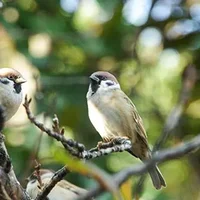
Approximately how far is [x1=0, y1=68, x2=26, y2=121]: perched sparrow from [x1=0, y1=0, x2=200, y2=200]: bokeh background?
3.04 ft

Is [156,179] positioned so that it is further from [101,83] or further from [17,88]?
[17,88]

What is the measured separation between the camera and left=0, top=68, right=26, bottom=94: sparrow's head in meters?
3.20

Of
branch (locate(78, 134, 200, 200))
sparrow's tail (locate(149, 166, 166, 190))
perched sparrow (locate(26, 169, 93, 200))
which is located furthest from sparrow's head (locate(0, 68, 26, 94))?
branch (locate(78, 134, 200, 200))

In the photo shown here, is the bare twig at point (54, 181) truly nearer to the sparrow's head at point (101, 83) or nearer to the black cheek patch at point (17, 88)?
the black cheek patch at point (17, 88)

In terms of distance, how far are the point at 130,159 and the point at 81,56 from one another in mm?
927

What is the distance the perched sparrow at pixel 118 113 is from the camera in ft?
12.1

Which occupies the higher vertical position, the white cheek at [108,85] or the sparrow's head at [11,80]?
the sparrow's head at [11,80]

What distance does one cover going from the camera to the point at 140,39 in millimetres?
5219

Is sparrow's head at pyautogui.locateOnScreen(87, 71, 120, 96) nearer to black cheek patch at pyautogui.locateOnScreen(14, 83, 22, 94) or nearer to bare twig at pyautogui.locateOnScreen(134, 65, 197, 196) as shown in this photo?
black cheek patch at pyautogui.locateOnScreen(14, 83, 22, 94)

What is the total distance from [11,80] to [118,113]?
0.75m

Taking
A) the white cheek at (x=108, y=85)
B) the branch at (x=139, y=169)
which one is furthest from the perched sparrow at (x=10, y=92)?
the branch at (x=139, y=169)

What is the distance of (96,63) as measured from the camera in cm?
516

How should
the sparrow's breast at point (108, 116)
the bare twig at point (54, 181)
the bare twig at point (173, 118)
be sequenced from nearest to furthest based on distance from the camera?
1. the bare twig at point (173, 118)
2. the bare twig at point (54, 181)
3. the sparrow's breast at point (108, 116)

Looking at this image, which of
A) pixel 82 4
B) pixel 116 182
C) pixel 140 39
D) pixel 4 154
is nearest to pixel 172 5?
pixel 140 39
